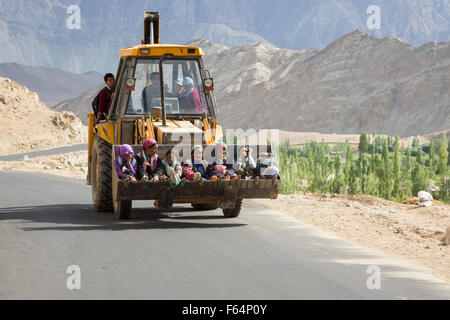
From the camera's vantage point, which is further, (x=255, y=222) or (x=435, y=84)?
(x=435, y=84)

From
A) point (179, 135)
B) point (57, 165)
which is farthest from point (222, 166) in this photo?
point (57, 165)

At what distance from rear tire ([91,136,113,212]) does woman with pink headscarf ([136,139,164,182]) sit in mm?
1558

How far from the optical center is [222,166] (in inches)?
553

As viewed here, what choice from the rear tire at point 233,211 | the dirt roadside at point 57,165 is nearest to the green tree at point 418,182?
the dirt roadside at point 57,165

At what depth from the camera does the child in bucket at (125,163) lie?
44.8ft

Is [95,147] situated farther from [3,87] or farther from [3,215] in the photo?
[3,87]

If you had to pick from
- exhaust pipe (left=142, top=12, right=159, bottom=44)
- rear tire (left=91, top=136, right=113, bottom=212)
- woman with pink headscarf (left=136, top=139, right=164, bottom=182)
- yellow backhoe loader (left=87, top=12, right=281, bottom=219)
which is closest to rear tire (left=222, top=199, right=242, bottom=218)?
yellow backhoe loader (left=87, top=12, right=281, bottom=219)

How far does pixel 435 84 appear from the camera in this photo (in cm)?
11744

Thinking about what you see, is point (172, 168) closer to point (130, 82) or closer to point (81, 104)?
point (130, 82)

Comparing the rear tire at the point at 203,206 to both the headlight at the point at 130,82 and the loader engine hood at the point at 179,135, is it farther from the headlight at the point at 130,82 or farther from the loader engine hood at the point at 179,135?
the headlight at the point at 130,82

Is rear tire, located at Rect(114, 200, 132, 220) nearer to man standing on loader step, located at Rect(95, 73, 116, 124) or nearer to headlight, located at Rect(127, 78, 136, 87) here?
headlight, located at Rect(127, 78, 136, 87)

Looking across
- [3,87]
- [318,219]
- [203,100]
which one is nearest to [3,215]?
[203,100]
